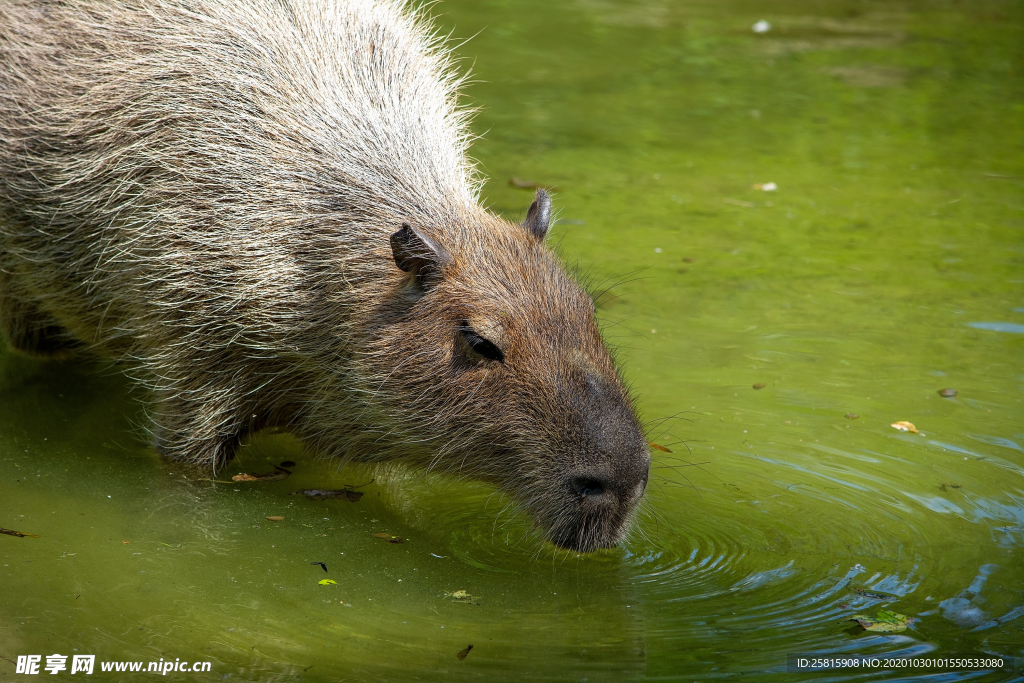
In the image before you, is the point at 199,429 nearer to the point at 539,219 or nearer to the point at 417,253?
the point at 417,253

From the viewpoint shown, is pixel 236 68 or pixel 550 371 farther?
pixel 236 68

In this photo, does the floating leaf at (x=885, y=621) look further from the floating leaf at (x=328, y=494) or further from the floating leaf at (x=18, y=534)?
the floating leaf at (x=18, y=534)

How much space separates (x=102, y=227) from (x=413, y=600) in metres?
2.54

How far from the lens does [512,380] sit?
460 cm

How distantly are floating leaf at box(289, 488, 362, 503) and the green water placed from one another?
61mm

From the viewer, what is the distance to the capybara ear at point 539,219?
17.3 ft

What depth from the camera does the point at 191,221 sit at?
530 centimetres

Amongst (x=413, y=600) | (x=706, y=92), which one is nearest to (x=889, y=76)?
(x=706, y=92)

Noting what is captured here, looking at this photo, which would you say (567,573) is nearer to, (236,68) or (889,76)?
(236,68)

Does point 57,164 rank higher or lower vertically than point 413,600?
higher

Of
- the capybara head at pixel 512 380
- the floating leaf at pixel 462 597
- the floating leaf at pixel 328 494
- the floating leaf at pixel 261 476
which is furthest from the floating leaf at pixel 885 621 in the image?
the floating leaf at pixel 261 476

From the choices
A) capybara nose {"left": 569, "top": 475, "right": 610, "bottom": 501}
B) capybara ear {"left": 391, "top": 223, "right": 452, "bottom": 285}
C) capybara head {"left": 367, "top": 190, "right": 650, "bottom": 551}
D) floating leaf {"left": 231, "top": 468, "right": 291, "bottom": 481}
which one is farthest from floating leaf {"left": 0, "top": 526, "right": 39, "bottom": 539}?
capybara nose {"left": 569, "top": 475, "right": 610, "bottom": 501}

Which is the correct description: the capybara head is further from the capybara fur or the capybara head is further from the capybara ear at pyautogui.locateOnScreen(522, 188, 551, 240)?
the capybara ear at pyautogui.locateOnScreen(522, 188, 551, 240)

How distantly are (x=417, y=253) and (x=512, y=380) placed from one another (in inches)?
28.0
